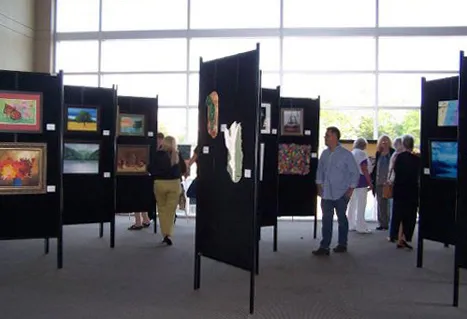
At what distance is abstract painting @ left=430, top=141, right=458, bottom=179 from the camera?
6027 mm

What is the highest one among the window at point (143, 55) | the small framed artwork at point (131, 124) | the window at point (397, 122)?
the window at point (143, 55)

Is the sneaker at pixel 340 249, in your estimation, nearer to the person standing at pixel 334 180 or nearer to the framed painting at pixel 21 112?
the person standing at pixel 334 180

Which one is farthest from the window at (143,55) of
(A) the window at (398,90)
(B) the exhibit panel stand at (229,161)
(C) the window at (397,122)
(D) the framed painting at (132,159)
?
(B) the exhibit panel stand at (229,161)

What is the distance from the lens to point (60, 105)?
6.02m

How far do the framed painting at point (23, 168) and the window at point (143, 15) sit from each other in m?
6.95

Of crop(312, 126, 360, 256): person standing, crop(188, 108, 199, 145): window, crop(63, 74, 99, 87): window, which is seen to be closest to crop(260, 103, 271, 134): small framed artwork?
crop(312, 126, 360, 256): person standing

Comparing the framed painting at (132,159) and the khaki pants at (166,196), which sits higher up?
the framed painting at (132,159)

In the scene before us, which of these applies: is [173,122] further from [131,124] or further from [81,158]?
[81,158]

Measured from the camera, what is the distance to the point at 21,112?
583 cm

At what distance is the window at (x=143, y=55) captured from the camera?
12.2 metres

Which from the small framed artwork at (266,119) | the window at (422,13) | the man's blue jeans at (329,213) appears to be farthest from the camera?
the window at (422,13)

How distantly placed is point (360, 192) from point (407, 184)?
1.87 meters

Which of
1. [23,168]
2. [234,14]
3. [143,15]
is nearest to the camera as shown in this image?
[23,168]

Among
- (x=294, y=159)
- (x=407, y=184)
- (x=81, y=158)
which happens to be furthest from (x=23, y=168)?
(x=407, y=184)
